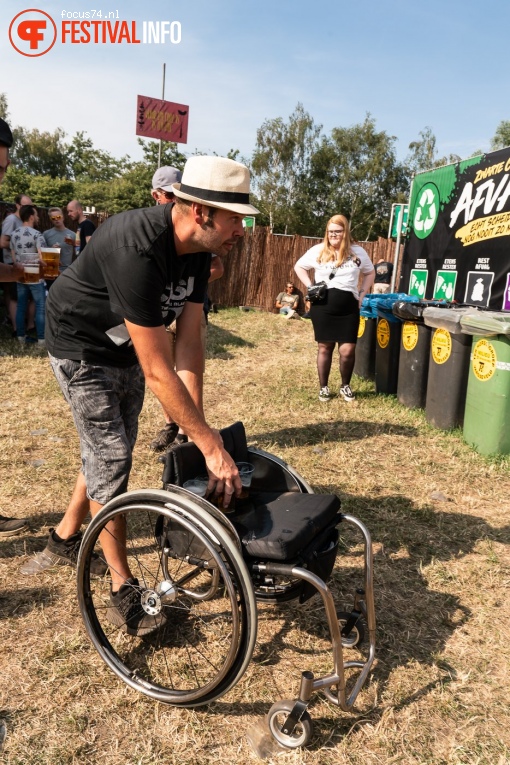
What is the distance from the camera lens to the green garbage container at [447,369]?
4820mm

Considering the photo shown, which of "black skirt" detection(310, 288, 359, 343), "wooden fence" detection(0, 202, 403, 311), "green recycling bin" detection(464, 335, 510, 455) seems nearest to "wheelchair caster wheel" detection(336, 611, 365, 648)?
"green recycling bin" detection(464, 335, 510, 455)

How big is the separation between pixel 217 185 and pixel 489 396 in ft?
11.0

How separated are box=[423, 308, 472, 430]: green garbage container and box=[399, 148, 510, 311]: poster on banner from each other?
1595 mm

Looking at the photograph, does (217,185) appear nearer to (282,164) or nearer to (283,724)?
(283,724)

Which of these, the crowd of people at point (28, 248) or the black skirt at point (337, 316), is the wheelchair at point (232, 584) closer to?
the black skirt at point (337, 316)

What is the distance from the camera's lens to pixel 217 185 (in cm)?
183

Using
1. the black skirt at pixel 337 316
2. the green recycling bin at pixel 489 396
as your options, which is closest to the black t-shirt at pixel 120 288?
the green recycling bin at pixel 489 396

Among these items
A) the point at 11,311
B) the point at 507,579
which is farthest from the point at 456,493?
the point at 11,311

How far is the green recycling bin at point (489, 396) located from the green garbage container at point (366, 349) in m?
2.25

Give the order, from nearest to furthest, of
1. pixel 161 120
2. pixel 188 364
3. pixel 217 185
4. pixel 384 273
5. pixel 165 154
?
pixel 217 185
pixel 188 364
pixel 161 120
pixel 384 273
pixel 165 154

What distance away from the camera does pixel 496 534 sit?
3.39 metres

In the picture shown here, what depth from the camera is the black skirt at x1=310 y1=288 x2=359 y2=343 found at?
5.64m

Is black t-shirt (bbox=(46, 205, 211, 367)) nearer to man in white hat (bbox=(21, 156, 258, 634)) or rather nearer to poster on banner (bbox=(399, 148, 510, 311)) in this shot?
man in white hat (bbox=(21, 156, 258, 634))

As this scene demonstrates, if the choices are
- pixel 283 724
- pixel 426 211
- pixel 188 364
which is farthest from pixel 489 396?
pixel 426 211
